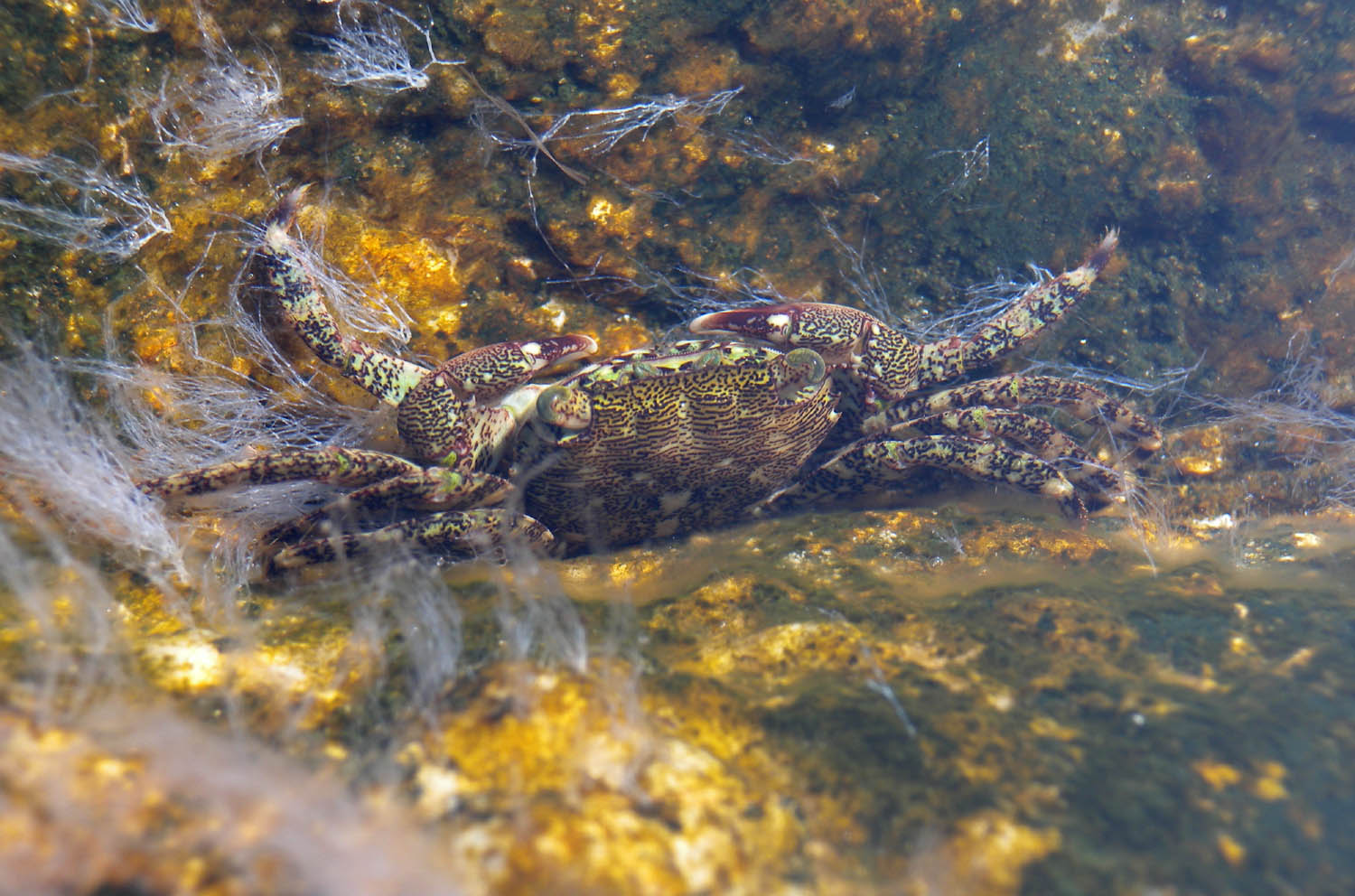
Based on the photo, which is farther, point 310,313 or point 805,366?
point 805,366

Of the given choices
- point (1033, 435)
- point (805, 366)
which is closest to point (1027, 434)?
point (1033, 435)

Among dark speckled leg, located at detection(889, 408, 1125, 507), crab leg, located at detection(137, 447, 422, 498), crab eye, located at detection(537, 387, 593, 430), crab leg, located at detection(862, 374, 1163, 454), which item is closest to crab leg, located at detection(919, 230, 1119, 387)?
crab leg, located at detection(862, 374, 1163, 454)

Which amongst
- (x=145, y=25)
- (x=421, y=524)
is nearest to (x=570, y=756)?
(x=421, y=524)

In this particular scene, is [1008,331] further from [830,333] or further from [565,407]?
[565,407]

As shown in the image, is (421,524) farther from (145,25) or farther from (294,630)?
(145,25)

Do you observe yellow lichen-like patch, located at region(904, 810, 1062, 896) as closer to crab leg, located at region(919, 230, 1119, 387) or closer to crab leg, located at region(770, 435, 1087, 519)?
crab leg, located at region(770, 435, 1087, 519)

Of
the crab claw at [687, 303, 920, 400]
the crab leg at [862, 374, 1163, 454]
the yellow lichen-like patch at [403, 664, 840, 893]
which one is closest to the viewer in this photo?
the yellow lichen-like patch at [403, 664, 840, 893]
